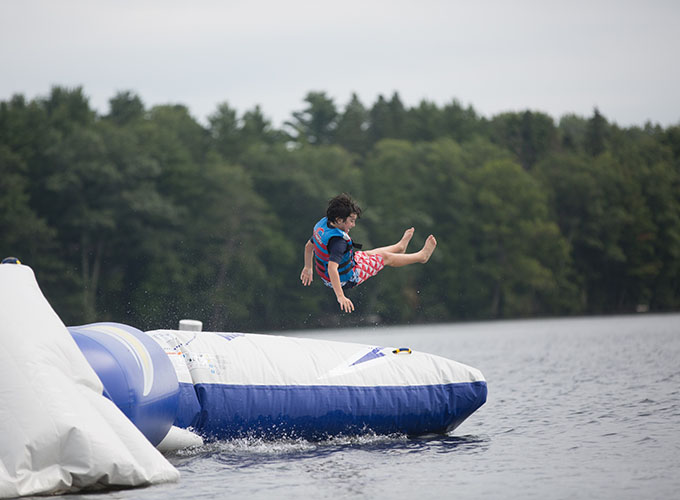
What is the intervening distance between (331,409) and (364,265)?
5.49 ft

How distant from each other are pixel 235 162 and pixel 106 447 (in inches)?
2167

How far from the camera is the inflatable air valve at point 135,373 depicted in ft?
23.4

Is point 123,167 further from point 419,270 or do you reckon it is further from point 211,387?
point 211,387

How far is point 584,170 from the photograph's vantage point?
6931cm

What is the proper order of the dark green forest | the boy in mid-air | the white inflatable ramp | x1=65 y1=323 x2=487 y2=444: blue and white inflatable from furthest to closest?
the dark green forest < the boy in mid-air < x1=65 y1=323 x2=487 y2=444: blue and white inflatable < the white inflatable ramp

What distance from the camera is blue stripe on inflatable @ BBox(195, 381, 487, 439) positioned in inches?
331

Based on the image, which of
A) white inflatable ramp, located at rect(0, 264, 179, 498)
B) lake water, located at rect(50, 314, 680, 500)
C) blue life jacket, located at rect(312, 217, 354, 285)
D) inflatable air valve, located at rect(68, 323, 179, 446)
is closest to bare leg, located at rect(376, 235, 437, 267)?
blue life jacket, located at rect(312, 217, 354, 285)

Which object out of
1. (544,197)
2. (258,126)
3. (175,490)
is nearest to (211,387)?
(175,490)

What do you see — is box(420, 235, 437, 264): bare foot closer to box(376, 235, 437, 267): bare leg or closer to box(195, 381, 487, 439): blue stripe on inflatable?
box(376, 235, 437, 267): bare leg

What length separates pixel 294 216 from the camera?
5672cm

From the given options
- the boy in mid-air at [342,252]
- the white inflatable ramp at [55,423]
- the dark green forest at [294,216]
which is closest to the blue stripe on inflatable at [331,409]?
the boy in mid-air at [342,252]

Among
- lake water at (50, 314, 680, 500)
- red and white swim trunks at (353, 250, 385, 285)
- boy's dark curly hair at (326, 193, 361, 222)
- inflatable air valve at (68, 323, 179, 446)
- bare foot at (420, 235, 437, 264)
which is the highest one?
boy's dark curly hair at (326, 193, 361, 222)

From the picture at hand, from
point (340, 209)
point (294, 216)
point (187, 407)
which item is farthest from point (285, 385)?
point (294, 216)

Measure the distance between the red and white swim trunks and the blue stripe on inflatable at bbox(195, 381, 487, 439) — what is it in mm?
1275
